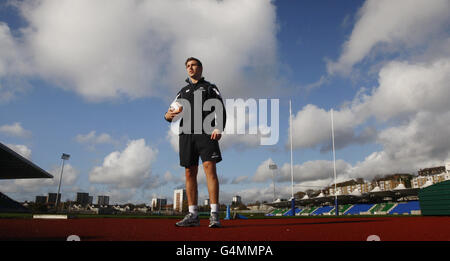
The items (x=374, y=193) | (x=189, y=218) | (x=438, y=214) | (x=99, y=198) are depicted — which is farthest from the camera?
(x=99, y=198)

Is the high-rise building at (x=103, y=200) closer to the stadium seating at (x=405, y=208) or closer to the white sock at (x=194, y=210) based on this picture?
the stadium seating at (x=405, y=208)

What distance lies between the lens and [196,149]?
11.0 feet

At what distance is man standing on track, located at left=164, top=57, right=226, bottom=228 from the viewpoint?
3170mm

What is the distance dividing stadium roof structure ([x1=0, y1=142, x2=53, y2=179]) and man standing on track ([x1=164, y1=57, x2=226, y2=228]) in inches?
1035

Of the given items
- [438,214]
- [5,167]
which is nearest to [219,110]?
[438,214]

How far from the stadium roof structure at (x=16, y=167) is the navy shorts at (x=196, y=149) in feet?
86.4

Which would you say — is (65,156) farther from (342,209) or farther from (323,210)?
(342,209)

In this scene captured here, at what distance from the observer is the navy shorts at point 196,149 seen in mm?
3178

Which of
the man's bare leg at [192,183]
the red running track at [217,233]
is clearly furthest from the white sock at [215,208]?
the man's bare leg at [192,183]

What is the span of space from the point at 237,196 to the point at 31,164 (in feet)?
349

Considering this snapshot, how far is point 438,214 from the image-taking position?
13258 millimetres
